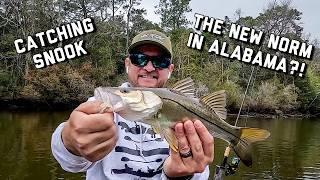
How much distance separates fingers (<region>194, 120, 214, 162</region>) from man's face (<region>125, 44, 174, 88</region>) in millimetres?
936

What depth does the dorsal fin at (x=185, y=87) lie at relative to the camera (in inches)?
110

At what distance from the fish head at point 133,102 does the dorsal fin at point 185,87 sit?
0.28 metres

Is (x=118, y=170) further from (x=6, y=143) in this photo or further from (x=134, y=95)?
(x=6, y=143)

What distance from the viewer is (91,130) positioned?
2180mm

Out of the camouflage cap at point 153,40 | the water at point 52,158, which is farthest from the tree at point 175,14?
the camouflage cap at point 153,40

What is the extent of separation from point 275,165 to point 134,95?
21.8 metres

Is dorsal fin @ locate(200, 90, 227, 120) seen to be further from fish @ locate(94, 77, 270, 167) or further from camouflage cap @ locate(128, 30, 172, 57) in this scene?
camouflage cap @ locate(128, 30, 172, 57)

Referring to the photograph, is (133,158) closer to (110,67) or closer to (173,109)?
(173,109)

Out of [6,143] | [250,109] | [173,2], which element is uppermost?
[173,2]

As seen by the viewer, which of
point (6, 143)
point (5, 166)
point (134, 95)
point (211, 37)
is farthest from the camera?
point (211, 37)

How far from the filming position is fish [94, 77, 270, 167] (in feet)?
7.74

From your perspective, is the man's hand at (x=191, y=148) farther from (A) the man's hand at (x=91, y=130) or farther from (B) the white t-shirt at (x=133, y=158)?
(A) the man's hand at (x=91, y=130)

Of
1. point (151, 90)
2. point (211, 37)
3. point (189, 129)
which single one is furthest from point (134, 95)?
point (211, 37)

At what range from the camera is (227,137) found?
2.95m
